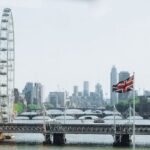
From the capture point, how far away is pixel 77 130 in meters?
42.3

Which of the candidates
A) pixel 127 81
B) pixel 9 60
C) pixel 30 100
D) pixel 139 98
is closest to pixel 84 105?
pixel 30 100

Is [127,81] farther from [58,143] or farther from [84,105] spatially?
[84,105]

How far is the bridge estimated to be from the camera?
40188mm

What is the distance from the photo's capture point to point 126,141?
40.2 metres

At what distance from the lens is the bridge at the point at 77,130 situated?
4019 centimetres

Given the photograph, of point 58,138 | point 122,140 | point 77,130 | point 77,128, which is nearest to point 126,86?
point 122,140

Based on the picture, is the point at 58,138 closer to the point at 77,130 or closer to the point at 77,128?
the point at 77,130

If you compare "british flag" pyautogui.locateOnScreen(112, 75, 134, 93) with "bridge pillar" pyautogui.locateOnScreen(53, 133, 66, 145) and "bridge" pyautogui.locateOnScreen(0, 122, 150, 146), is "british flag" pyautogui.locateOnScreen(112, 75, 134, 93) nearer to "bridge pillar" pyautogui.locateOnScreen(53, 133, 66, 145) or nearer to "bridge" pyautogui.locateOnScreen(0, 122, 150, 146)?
"bridge" pyautogui.locateOnScreen(0, 122, 150, 146)

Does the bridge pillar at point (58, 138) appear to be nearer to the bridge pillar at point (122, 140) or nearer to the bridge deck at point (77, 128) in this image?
the bridge deck at point (77, 128)

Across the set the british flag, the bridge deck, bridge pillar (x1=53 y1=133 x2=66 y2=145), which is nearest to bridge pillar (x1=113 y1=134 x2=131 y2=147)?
the bridge deck

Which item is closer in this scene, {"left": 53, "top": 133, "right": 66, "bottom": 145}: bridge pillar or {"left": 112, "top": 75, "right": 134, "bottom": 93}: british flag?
{"left": 112, "top": 75, "right": 134, "bottom": 93}: british flag

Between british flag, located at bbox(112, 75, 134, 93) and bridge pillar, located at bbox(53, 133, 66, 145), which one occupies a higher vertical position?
british flag, located at bbox(112, 75, 134, 93)

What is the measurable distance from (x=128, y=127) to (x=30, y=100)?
73.8 meters

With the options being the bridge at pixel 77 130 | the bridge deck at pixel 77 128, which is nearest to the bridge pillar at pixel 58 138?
the bridge at pixel 77 130
